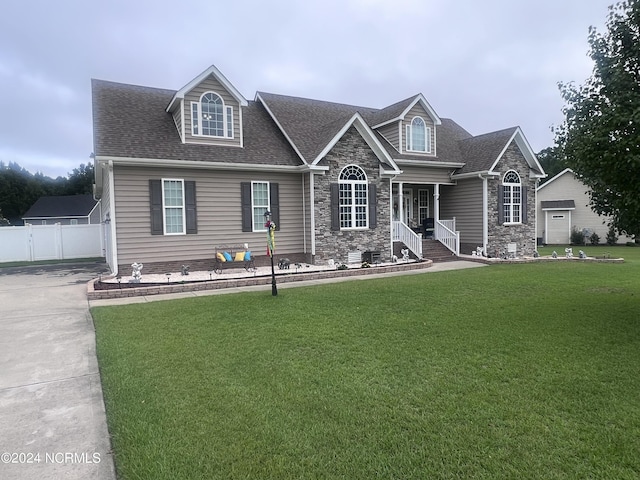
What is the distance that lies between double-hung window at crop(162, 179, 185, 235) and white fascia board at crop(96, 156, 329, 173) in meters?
0.62

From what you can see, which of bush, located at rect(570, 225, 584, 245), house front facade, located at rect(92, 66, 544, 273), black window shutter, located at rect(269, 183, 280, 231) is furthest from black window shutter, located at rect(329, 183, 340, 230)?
bush, located at rect(570, 225, 584, 245)

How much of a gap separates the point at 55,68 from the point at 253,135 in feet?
54.1

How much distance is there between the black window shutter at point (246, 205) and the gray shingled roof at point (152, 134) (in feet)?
2.97

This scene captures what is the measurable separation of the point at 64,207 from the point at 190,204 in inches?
1604

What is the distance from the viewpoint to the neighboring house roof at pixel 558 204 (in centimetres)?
3034

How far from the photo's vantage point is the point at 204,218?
1350cm

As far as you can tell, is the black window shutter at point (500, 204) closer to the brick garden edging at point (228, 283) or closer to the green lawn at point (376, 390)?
the brick garden edging at point (228, 283)

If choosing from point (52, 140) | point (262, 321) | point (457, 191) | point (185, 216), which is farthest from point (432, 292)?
point (52, 140)

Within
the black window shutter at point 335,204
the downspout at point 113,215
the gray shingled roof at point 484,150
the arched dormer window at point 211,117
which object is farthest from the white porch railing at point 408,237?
the downspout at point 113,215

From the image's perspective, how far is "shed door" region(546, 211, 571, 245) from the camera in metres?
30.6

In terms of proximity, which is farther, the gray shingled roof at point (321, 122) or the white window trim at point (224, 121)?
the gray shingled roof at point (321, 122)

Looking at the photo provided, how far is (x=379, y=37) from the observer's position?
687 inches

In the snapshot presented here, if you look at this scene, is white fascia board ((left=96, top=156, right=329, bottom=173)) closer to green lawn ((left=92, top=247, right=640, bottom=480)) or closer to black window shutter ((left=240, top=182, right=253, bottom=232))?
black window shutter ((left=240, top=182, right=253, bottom=232))

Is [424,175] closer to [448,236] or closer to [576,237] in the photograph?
[448,236]
